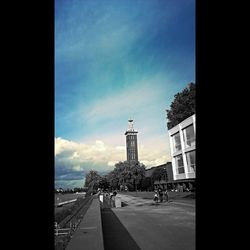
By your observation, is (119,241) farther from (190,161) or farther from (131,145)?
(131,145)

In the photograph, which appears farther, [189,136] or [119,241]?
[189,136]

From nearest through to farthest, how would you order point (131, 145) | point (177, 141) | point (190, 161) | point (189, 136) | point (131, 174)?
point (190, 161) → point (189, 136) → point (177, 141) → point (131, 174) → point (131, 145)

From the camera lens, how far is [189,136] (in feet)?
121

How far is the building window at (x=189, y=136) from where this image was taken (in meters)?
36.0

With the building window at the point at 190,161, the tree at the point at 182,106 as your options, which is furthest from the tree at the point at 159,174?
the building window at the point at 190,161

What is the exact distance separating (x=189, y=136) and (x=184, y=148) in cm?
199

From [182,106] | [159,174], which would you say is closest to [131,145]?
[159,174]

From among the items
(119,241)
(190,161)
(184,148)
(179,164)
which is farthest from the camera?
(179,164)

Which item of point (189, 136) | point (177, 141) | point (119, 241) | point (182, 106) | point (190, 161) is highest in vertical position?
point (182, 106)

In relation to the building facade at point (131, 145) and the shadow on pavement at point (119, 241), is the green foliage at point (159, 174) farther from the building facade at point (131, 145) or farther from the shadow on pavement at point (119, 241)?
the building facade at point (131, 145)
